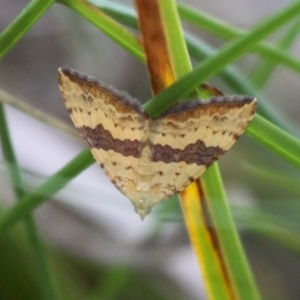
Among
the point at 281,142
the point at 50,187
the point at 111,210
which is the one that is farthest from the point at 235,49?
the point at 111,210

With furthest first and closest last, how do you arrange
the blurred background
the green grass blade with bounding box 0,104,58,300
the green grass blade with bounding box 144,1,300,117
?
1. the blurred background
2. the green grass blade with bounding box 0,104,58,300
3. the green grass blade with bounding box 144,1,300,117

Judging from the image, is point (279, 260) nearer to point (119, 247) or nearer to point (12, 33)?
point (119, 247)

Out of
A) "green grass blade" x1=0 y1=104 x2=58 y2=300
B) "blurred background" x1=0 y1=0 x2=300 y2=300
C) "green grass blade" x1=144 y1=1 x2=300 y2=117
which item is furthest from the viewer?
"blurred background" x1=0 y1=0 x2=300 y2=300

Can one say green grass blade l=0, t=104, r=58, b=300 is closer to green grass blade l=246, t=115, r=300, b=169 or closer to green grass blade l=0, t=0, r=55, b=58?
green grass blade l=0, t=0, r=55, b=58

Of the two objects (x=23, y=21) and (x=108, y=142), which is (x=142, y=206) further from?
(x=23, y=21)

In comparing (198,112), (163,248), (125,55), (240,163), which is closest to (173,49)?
(198,112)

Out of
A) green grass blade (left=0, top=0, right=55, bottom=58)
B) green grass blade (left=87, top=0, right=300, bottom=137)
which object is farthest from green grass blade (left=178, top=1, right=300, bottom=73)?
green grass blade (left=0, top=0, right=55, bottom=58)
